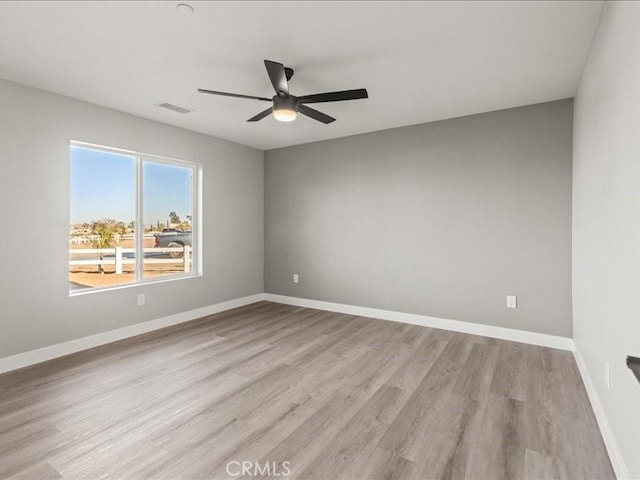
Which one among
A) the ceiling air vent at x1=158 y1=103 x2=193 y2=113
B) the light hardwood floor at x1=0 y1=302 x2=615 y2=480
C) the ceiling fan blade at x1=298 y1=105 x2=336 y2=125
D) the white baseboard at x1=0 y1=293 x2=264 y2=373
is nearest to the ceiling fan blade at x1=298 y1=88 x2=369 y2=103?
the ceiling fan blade at x1=298 y1=105 x2=336 y2=125

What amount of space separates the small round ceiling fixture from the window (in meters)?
2.25

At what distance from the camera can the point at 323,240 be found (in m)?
5.09

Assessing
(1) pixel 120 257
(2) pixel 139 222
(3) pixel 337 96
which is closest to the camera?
(3) pixel 337 96

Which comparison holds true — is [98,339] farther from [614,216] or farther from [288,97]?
[614,216]

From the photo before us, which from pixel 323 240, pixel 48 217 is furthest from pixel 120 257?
pixel 323 240

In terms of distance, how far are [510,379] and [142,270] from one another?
4.04 metres

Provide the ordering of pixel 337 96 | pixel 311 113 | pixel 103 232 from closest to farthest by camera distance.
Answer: pixel 337 96
pixel 311 113
pixel 103 232

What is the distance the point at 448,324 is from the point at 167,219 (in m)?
3.81

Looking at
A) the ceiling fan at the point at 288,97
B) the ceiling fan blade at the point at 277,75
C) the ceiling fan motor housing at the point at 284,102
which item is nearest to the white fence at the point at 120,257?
the ceiling fan at the point at 288,97

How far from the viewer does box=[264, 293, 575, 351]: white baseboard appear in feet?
11.4

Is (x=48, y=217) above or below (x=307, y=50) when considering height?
below

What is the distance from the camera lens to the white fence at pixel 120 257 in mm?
3608

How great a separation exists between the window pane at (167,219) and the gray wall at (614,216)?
4.36m

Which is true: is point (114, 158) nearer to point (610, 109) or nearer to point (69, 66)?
point (69, 66)
